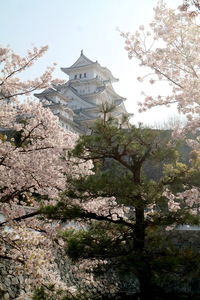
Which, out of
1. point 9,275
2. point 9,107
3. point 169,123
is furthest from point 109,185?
point 169,123

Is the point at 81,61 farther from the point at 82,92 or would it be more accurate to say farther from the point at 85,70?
the point at 82,92

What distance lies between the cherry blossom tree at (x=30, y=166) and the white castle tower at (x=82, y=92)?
90.4 feet

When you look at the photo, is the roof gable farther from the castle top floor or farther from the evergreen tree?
the evergreen tree

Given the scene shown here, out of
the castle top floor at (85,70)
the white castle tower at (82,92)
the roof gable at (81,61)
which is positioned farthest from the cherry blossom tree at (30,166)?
the roof gable at (81,61)

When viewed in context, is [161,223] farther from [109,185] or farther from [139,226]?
[109,185]

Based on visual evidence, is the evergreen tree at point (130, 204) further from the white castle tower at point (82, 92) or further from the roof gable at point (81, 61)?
the roof gable at point (81, 61)

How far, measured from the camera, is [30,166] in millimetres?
4742

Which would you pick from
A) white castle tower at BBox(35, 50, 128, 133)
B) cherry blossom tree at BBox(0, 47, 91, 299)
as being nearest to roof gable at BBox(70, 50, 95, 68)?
white castle tower at BBox(35, 50, 128, 133)

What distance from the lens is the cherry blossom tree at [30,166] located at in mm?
4758

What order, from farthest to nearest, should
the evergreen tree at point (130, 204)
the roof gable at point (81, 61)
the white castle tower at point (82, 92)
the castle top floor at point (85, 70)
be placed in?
1. the roof gable at point (81, 61)
2. the castle top floor at point (85, 70)
3. the white castle tower at point (82, 92)
4. the evergreen tree at point (130, 204)

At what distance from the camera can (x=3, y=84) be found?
523 cm

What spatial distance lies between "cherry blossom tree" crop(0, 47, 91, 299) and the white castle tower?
1084 inches

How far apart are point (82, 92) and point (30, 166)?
35.9 m

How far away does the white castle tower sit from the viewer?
3434cm
